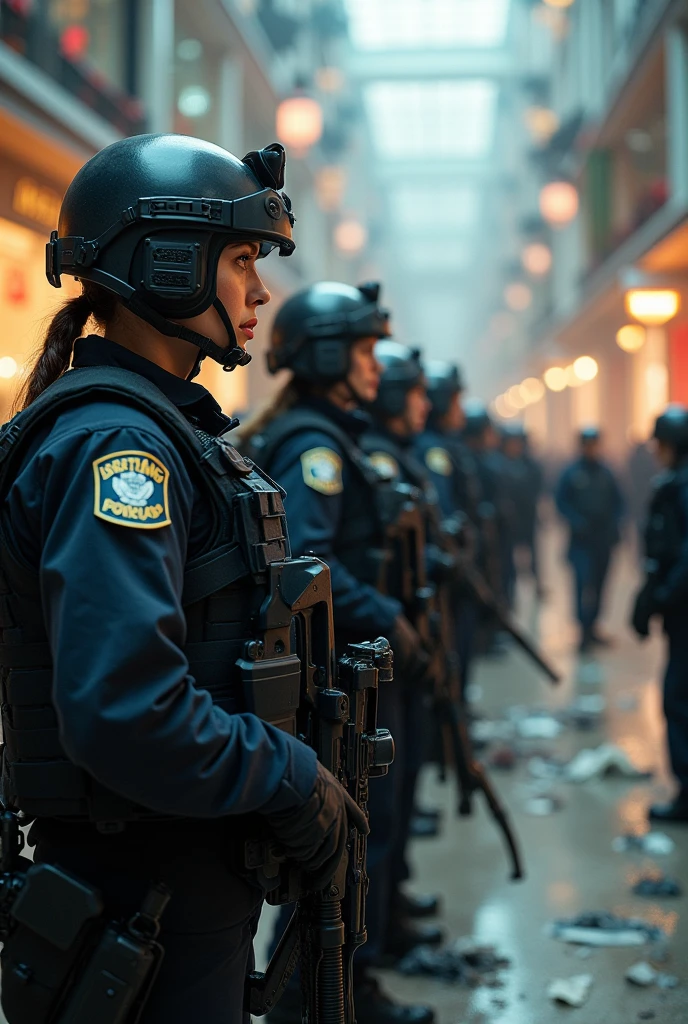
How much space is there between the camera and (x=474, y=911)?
168 inches

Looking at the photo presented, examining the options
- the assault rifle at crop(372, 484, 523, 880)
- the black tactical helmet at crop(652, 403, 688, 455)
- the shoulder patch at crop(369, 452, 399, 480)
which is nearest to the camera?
the assault rifle at crop(372, 484, 523, 880)

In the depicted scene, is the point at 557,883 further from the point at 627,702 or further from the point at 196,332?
the point at 627,702

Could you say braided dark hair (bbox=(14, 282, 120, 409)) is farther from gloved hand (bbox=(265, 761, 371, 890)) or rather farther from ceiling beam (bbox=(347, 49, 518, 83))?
ceiling beam (bbox=(347, 49, 518, 83))

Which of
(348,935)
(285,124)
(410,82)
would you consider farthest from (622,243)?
(410,82)

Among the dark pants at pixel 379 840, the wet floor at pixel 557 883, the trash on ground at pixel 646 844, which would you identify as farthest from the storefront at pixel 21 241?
the trash on ground at pixel 646 844

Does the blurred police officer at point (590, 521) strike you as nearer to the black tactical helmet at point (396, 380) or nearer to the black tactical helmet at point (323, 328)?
the black tactical helmet at point (396, 380)

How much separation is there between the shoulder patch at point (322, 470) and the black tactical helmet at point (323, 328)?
388 mm

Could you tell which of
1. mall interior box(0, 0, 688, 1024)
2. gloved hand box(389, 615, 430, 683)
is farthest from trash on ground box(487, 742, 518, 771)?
gloved hand box(389, 615, 430, 683)

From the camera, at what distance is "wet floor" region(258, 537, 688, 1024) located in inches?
136

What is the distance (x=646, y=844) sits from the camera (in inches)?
195

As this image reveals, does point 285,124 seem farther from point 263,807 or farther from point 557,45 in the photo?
point 263,807

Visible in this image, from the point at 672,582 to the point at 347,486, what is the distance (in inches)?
94.2

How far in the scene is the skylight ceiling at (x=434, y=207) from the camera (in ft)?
158

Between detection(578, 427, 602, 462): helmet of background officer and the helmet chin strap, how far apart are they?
346 inches
